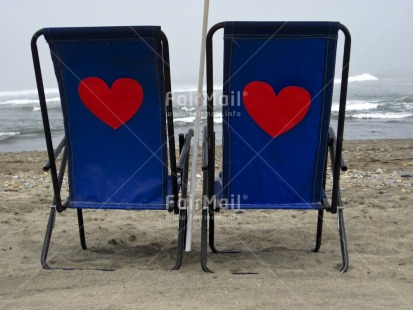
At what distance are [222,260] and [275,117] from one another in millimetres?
1039

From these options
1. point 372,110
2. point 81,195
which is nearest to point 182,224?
point 81,195

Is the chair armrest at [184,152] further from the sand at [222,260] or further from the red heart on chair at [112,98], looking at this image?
the sand at [222,260]

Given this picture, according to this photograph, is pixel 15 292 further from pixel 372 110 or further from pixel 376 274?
pixel 372 110

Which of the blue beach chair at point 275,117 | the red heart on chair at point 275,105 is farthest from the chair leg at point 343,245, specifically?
Result: the red heart on chair at point 275,105

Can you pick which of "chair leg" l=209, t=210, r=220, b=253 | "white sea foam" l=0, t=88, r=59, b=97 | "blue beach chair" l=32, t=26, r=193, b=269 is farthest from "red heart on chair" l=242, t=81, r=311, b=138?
"white sea foam" l=0, t=88, r=59, b=97

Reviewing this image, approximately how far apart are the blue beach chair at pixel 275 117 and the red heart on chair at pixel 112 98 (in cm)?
47

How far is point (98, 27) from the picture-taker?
292 centimetres

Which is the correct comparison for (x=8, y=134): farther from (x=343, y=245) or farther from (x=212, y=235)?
(x=343, y=245)

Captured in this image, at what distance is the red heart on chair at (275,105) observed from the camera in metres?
3.03

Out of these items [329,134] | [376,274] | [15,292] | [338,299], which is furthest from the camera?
[329,134]

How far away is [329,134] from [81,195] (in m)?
1.58

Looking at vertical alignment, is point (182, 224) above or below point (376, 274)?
above

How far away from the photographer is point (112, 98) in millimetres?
3100

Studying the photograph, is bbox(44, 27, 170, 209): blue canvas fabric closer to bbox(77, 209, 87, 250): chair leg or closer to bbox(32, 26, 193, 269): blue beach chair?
bbox(32, 26, 193, 269): blue beach chair
